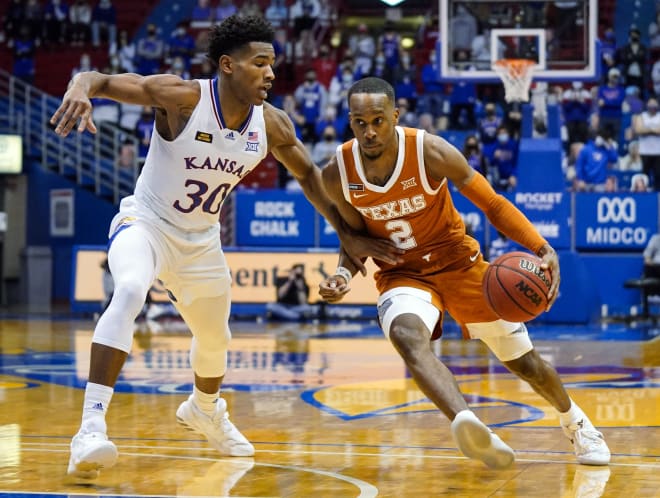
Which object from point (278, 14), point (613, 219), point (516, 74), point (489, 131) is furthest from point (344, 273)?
point (278, 14)

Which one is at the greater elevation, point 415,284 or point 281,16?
point 281,16

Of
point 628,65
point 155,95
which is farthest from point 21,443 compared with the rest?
point 628,65

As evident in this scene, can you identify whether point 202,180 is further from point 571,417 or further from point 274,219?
point 274,219

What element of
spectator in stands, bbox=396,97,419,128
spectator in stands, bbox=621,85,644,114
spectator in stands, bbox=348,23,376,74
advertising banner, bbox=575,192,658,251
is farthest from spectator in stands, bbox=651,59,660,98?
spectator in stands, bbox=348,23,376,74

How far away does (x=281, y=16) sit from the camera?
84.7ft

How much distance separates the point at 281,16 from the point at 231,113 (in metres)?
20.5

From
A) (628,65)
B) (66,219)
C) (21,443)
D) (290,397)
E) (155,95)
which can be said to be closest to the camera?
(155,95)

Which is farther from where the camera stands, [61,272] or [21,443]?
[61,272]

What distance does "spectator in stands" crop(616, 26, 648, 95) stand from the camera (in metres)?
21.9

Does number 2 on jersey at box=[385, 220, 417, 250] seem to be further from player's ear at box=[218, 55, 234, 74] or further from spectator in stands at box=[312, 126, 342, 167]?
spectator in stands at box=[312, 126, 342, 167]

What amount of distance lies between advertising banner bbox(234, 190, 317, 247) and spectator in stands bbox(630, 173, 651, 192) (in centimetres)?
535

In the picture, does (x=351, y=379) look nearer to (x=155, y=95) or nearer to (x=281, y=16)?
(x=155, y=95)

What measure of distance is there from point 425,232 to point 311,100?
16860mm

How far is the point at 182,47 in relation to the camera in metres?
25.0
